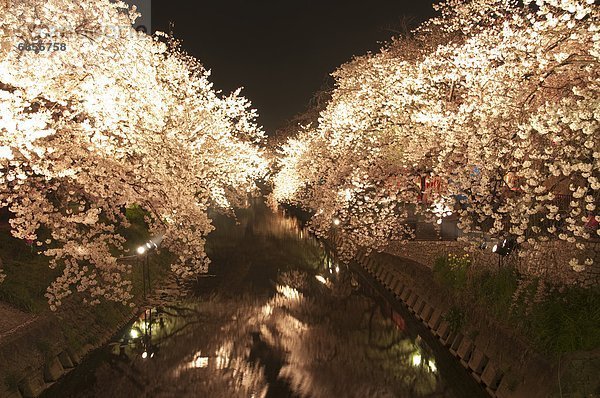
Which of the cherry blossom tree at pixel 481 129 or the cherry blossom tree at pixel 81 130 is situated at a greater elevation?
the cherry blossom tree at pixel 481 129

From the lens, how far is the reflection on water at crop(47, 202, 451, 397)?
41.6ft

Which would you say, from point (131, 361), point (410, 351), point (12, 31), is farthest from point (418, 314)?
point (12, 31)

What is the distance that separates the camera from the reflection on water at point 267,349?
12.7 meters

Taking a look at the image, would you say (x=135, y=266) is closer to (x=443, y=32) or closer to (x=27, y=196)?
(x=27, y=196)

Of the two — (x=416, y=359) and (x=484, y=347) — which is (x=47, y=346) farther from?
(x=484, y=347)

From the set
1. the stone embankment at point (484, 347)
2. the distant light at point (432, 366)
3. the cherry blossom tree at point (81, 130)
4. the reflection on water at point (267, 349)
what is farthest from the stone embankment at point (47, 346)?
the stone embankment at point (484, 347)

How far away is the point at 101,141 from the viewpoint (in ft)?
39.6

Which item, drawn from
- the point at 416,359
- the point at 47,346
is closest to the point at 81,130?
the point at 47,346

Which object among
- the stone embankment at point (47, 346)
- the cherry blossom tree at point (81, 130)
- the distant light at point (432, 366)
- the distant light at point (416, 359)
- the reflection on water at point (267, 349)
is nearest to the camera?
the cherry blossom tree at point (81, 130)

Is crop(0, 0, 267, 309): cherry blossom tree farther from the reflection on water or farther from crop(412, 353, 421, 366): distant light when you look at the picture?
crop(412, 353, 421, 366): distant light

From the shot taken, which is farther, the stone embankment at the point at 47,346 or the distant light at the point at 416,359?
the distant light at the point at 416,359

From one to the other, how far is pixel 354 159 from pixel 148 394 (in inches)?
583

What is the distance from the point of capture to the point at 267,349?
50.2ft

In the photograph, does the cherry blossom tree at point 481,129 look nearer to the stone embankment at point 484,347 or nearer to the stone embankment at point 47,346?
the stone embankment at point 484,347
